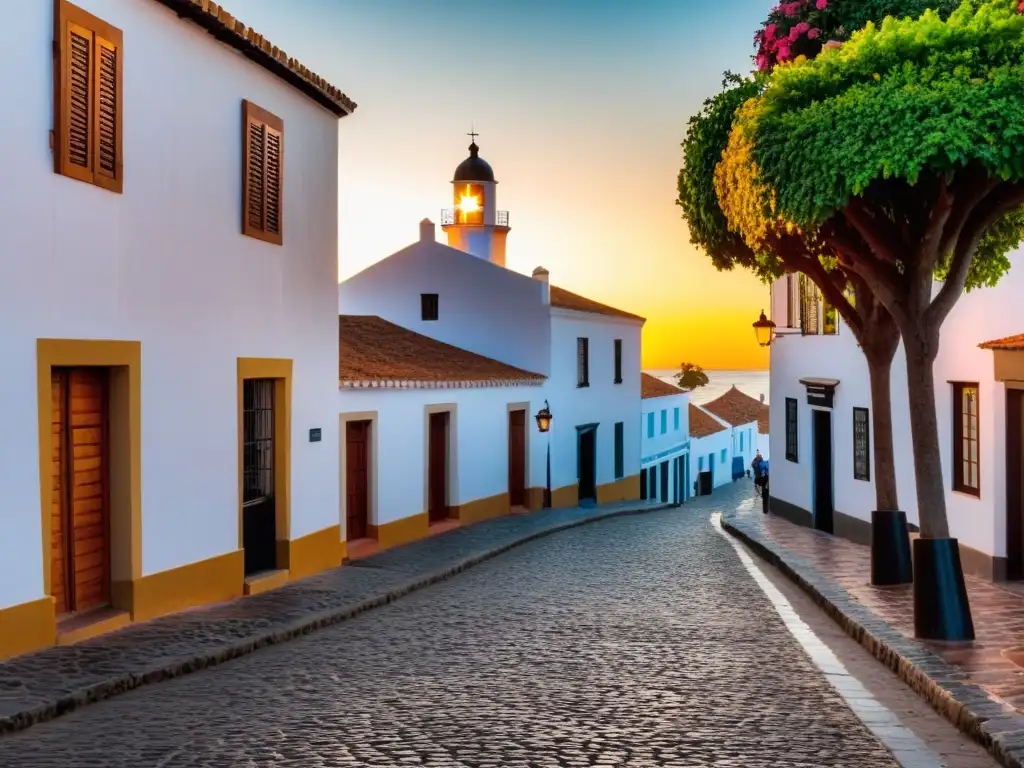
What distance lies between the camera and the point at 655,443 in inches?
1976

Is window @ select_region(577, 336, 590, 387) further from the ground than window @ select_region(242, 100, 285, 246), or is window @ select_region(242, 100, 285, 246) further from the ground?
window @ select_region(242, 100, 285, 246)

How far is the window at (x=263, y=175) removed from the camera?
44.8ft

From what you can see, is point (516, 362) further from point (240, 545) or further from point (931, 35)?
point (931, 35)

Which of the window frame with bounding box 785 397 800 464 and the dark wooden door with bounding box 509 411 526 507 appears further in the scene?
the dark wooden door with bounding box 509 411 526 507

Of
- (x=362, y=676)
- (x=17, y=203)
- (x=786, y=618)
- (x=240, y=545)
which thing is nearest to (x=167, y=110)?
(x=17, y=203)

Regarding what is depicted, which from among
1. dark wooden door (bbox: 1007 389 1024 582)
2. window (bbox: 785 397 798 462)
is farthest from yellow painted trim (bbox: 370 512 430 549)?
dark wooden door (bbox: 1007 389 1024 582)

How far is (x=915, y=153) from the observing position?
988cm

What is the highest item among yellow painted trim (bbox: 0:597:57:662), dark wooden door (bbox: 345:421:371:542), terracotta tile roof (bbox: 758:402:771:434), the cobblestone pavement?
terracotta tile roof (bbox: 758:402:771:434)

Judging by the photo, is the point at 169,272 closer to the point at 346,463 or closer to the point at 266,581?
the point at 266,581

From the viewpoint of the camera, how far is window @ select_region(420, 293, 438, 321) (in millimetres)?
35000

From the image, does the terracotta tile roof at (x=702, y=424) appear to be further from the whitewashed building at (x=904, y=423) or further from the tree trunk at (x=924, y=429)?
the tree trunk at (x=924, y=429)

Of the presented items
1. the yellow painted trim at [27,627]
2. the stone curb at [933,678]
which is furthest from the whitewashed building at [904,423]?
the yellow painted trim at [27,627]

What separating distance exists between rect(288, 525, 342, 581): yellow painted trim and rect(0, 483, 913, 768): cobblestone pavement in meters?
2.42

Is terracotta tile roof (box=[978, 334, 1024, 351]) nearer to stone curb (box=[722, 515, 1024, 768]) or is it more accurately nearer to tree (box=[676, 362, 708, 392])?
stone curb (box=[722, 515, 1024, 768])
